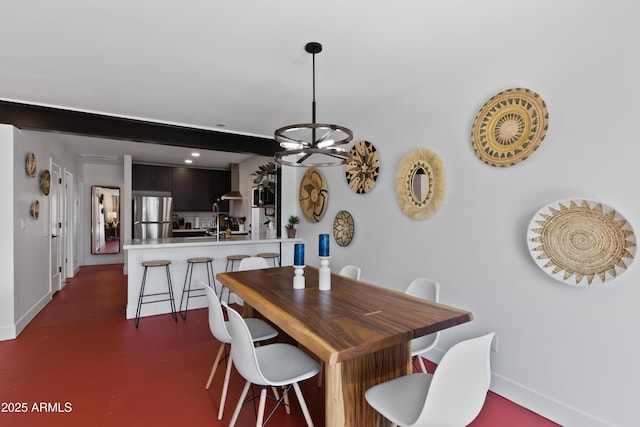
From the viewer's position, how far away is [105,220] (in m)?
7.62

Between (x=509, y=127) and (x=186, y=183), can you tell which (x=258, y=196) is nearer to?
(x=186, y=183)

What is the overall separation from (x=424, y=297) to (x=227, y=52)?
90.2 inches

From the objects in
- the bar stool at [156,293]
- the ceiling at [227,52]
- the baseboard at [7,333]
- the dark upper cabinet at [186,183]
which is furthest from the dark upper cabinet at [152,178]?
the baseboard at [7,333]

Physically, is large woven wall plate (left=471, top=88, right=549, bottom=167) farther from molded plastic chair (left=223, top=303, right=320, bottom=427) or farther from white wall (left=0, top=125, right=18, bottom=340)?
white wall (left=0, top=125, right=18, bottom=340)

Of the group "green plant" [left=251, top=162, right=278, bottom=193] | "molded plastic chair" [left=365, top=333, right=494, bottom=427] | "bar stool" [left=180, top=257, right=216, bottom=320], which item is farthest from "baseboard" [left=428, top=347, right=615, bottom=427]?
"green plant" [left=251, top=162, right=278, bottom=193]

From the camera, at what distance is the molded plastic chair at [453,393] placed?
48.8 inches

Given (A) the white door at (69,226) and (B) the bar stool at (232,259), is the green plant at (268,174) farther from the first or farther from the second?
(A) the white door at (69,226)

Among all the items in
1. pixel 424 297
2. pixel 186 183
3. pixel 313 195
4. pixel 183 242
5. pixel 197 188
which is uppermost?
pixel 186 183

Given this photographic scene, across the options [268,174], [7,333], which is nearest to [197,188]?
[268,174]

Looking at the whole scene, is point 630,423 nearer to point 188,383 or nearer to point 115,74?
point 188,383

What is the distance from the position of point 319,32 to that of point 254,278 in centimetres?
188

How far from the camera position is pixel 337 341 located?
137 centimetres

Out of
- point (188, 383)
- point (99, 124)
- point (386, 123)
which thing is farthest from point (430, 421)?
point (99, 124)

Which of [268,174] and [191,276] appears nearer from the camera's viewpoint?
[191,276]
